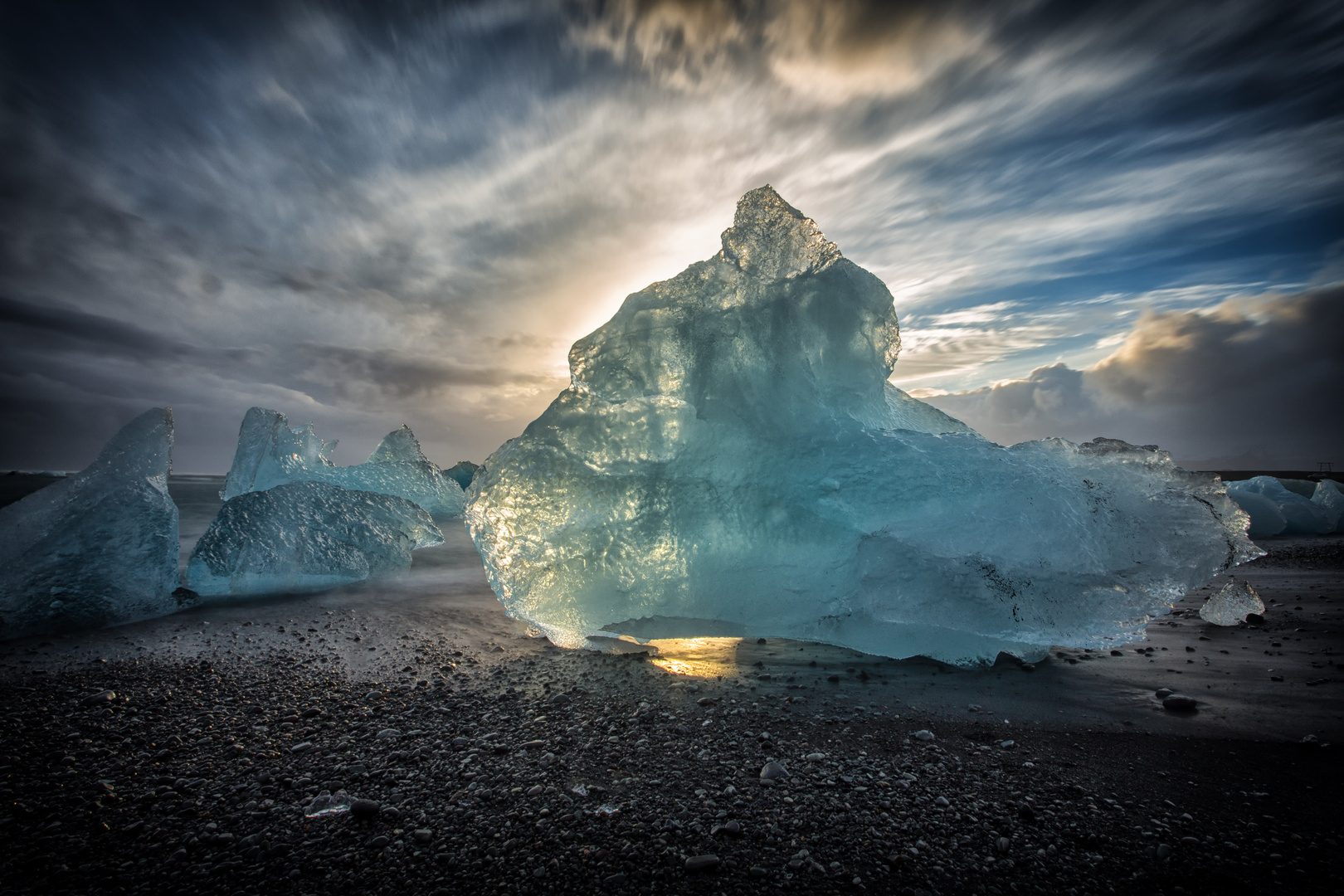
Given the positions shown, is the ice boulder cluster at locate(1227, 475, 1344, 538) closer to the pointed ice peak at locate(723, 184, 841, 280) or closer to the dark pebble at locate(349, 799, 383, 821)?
the pointed ice peak at locate(723, 184, 841, 280)

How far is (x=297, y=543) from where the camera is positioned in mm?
7262

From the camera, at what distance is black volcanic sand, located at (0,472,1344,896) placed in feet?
6.51

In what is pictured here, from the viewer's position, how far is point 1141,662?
4309 mm

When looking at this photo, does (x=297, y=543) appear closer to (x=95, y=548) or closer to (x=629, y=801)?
(x=95, y=548)

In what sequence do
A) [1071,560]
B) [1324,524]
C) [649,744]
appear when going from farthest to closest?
[1324,524] < [1071,560] < [649,744]

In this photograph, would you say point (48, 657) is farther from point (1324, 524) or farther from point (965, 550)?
point (1324, 524)

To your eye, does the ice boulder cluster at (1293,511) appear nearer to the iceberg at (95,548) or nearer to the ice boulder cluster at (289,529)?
the ice boulder cluster at (289,529)

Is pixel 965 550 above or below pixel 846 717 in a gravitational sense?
above

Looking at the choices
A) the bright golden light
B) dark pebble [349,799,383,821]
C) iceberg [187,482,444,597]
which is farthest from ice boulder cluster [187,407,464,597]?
dark pebble [349,799,383,821]

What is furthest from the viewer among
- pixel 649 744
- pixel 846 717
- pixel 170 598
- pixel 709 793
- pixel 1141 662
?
pixel 170 598

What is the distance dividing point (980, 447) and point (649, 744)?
3.55m

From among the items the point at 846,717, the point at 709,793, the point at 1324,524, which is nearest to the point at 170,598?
the point at 709,793

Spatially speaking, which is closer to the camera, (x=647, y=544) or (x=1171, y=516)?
(x=1171, y=516)

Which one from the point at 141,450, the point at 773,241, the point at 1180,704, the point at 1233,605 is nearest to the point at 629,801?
the point at 1180,704
